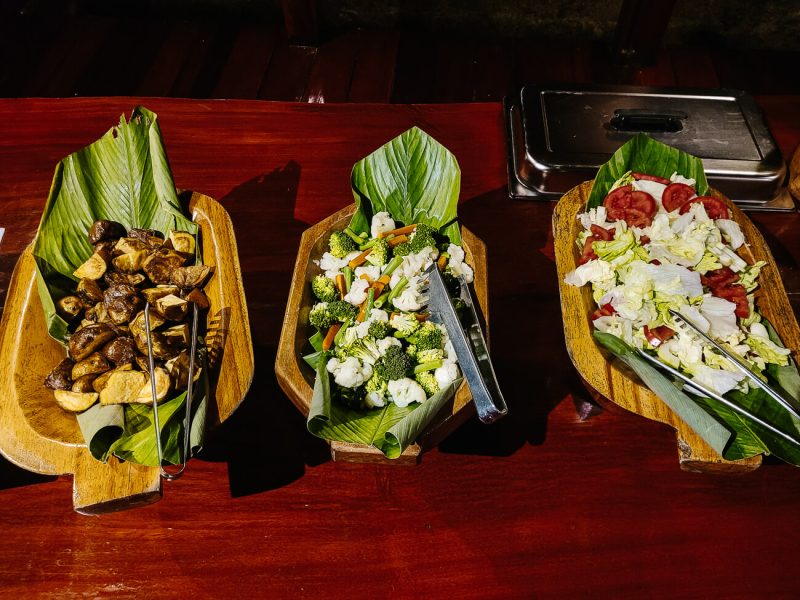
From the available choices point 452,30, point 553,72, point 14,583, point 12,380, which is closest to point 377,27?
point 452,30

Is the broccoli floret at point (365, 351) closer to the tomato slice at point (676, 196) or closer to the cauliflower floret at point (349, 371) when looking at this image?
the cauliflower floret at point (349, 371)

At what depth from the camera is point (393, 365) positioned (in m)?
1.57

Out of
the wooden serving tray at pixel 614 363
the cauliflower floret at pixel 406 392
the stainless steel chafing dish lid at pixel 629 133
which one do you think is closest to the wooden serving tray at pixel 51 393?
the cauliflower floret at pixel 406 392

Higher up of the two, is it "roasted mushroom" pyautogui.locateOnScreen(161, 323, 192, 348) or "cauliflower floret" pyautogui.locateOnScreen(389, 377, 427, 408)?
"cauliflower floret" pyautogui.locateOnScreen(389, 377, 427, 408)

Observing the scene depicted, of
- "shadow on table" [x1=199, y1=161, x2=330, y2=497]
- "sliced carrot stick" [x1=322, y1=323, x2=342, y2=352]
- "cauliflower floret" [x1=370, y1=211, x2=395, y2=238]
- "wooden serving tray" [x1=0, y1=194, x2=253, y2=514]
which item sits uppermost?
"cauliflower floret" [x1=370, y1=211, x2=395, y2=238]

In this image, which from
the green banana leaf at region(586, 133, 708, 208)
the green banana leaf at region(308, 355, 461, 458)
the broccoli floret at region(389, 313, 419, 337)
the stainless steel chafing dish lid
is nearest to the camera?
the green banana leaf at region(308, 355, 461, 458)

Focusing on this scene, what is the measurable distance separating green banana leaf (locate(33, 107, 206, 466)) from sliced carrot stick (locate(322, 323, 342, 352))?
560 mm

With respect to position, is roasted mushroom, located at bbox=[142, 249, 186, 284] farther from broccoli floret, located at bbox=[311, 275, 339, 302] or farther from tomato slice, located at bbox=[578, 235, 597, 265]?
tomato slice, located at bbox=[578, 235, 597, 265]

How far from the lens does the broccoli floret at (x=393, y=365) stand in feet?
5.16

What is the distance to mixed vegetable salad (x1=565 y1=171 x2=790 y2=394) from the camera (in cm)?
168

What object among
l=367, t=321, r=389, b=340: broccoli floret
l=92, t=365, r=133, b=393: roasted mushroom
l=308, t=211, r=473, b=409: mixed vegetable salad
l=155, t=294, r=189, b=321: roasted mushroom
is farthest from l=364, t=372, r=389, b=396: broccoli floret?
l=92, t=365, r=133, b=393: roasted mushroom

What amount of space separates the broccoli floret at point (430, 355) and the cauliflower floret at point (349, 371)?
0.47 feet

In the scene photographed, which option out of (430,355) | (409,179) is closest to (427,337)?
(430,355)

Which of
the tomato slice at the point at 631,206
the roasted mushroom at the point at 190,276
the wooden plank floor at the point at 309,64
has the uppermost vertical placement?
the tomato slice at the point at 631,206
